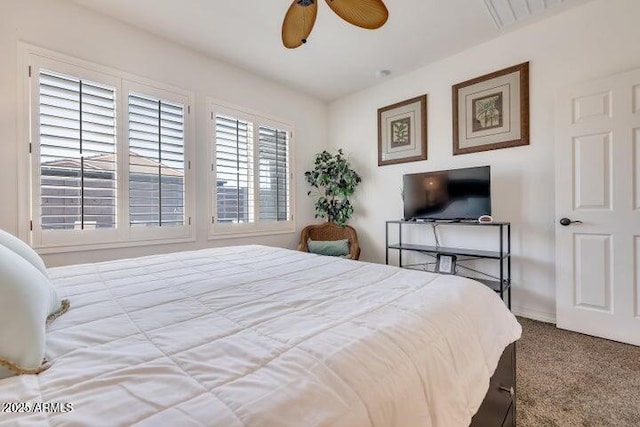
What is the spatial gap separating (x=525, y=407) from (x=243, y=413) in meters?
1.76

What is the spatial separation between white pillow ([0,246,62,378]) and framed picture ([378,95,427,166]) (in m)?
3.52

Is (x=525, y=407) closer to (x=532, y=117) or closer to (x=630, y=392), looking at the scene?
(x=630, y=392)

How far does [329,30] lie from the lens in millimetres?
2729

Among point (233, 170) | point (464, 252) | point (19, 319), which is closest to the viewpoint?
point (19, 319)

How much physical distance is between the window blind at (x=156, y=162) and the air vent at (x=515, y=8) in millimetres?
3091

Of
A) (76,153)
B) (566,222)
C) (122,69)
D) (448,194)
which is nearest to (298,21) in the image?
(122,69)

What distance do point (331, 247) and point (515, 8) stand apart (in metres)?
3.02

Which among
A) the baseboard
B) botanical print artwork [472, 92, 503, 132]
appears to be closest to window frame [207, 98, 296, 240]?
botanical print artwork [472, 92, 503, 132]

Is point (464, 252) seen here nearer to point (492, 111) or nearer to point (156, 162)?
point (492, 111)

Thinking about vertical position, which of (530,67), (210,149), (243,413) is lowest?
(243,413)

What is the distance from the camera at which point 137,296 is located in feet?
3.72

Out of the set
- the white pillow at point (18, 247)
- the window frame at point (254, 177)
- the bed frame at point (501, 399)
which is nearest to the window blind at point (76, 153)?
the window frame at point (254, 177)

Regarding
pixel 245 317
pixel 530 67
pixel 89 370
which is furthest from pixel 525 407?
pixel 530 67

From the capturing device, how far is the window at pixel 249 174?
3.27 m
